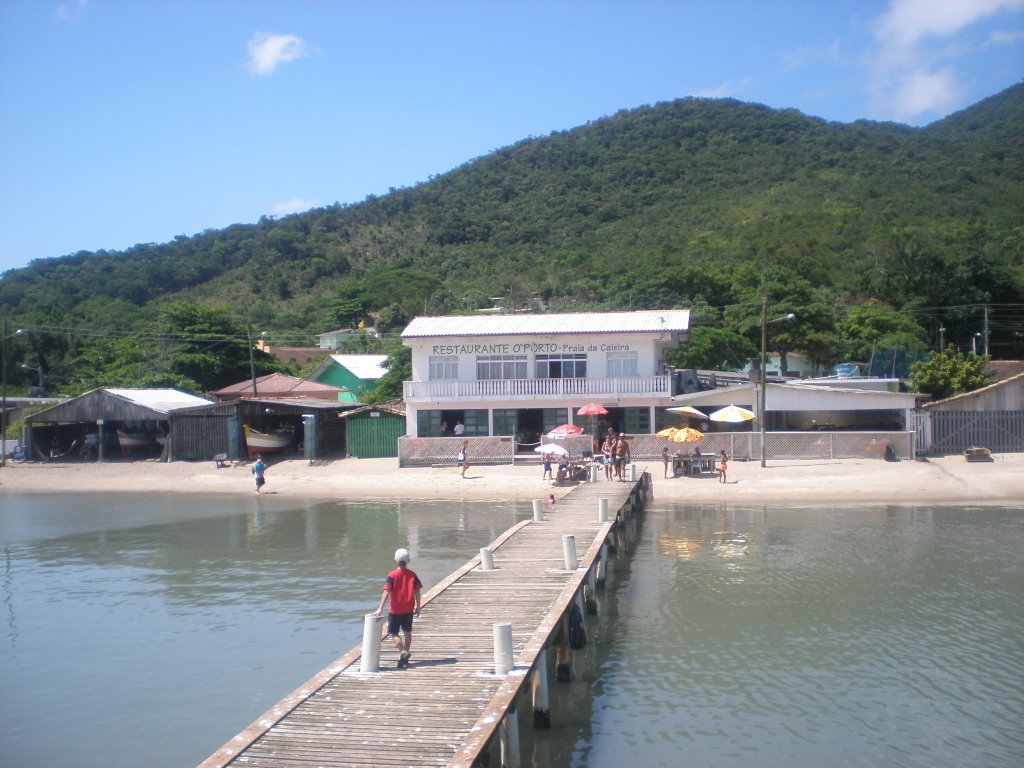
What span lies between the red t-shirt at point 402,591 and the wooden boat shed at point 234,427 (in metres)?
28.9

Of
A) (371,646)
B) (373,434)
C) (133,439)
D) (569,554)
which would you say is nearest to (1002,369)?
(373,434)

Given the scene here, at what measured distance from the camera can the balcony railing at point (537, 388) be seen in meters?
37.5

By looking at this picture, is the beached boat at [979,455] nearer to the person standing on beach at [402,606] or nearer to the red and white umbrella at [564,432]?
the red and white umbrella at [564,432]

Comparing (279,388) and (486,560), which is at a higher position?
(279,388)

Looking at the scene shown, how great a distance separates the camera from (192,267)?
115812 millimetres

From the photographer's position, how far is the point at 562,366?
128ft

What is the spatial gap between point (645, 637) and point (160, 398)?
A: 36.1m

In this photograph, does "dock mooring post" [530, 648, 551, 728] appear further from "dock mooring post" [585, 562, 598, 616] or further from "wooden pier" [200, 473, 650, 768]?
"dock mooring post" [585, 562, 598, 616]

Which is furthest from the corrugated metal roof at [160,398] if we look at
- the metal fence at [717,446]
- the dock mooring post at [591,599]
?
the dock mooring post at [591,599]

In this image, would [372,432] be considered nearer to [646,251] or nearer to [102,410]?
[102,410]

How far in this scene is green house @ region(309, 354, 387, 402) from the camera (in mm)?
58875

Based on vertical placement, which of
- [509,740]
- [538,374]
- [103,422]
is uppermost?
[538,374]

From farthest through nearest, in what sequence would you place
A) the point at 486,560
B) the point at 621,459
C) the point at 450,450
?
1. the point at 450,450
2. the point at 621,459
3. the point at 486,560

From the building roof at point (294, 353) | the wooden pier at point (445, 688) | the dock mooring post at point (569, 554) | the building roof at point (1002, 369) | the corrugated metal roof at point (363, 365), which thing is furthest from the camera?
the building roof at point (294, 353)
